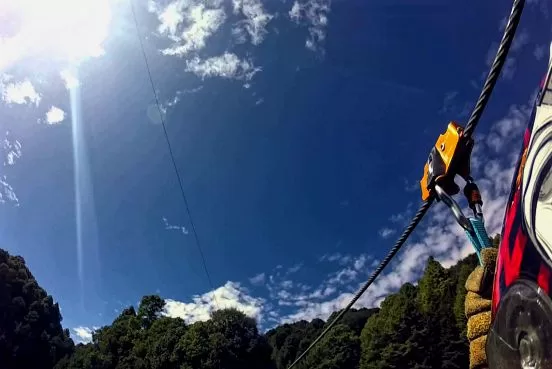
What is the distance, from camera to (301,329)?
330ft

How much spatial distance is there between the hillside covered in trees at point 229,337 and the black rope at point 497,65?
4527 centimetres

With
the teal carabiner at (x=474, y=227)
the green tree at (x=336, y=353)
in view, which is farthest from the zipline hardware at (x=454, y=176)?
the green tree at (x=336, y=353)

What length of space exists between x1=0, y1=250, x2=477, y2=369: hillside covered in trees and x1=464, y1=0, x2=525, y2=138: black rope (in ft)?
149

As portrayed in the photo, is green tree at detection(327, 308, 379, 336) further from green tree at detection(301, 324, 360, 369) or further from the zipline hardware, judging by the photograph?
the zipline hardware

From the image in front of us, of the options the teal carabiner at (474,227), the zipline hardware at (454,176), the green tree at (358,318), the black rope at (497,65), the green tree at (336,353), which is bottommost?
the teal carabiner at (474,227)

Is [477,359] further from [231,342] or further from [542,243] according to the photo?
[231,342]

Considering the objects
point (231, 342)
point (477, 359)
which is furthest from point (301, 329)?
point (477, 359)

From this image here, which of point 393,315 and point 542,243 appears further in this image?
point 393,315

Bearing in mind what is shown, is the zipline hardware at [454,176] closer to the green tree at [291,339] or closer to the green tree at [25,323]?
the green tree at [291,339]

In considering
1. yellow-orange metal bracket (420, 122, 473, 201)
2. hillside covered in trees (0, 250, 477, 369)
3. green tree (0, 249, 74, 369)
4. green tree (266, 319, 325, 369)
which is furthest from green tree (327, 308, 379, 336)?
yellow-orange metal bracket (420, 122, 473, 201)

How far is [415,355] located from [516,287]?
153ft

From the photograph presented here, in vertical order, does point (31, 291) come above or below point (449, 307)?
above

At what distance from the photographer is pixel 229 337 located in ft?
245

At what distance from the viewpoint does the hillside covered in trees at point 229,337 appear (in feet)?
149
